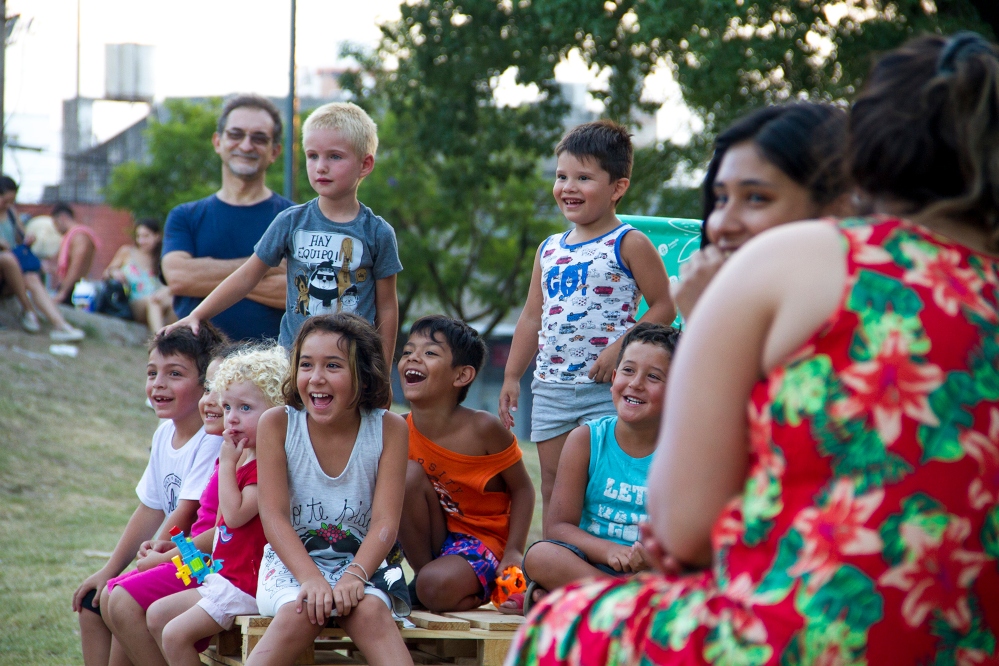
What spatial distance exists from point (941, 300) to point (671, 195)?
16.7m

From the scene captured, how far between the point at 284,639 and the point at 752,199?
2.07 meters

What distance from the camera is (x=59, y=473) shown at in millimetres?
9039

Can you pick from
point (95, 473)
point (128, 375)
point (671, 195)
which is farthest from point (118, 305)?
point (671, 195)

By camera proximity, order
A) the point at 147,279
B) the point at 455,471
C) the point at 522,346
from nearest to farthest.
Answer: the point at 455,471
the point at 522,346
the point at 147,279

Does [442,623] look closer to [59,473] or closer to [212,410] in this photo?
[212,410]

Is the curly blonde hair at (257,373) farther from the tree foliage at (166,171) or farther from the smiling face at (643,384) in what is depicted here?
the tree foliage at (166,171)

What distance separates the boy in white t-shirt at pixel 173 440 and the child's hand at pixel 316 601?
1.07 m

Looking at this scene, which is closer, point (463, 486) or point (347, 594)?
point (347, 594)

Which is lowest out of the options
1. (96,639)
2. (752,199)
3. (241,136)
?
(96,639)

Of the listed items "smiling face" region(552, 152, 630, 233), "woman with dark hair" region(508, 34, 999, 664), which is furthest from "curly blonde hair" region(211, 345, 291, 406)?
"woman with dark hair" region(508, 34, 999, 664)

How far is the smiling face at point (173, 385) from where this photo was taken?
4.31 m

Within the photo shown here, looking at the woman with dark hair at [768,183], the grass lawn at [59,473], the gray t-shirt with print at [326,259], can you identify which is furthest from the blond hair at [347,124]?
the woman with dark hair at [768,183]

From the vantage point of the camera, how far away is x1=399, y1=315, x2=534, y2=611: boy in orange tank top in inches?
158

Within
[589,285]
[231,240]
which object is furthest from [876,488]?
[231,240]
